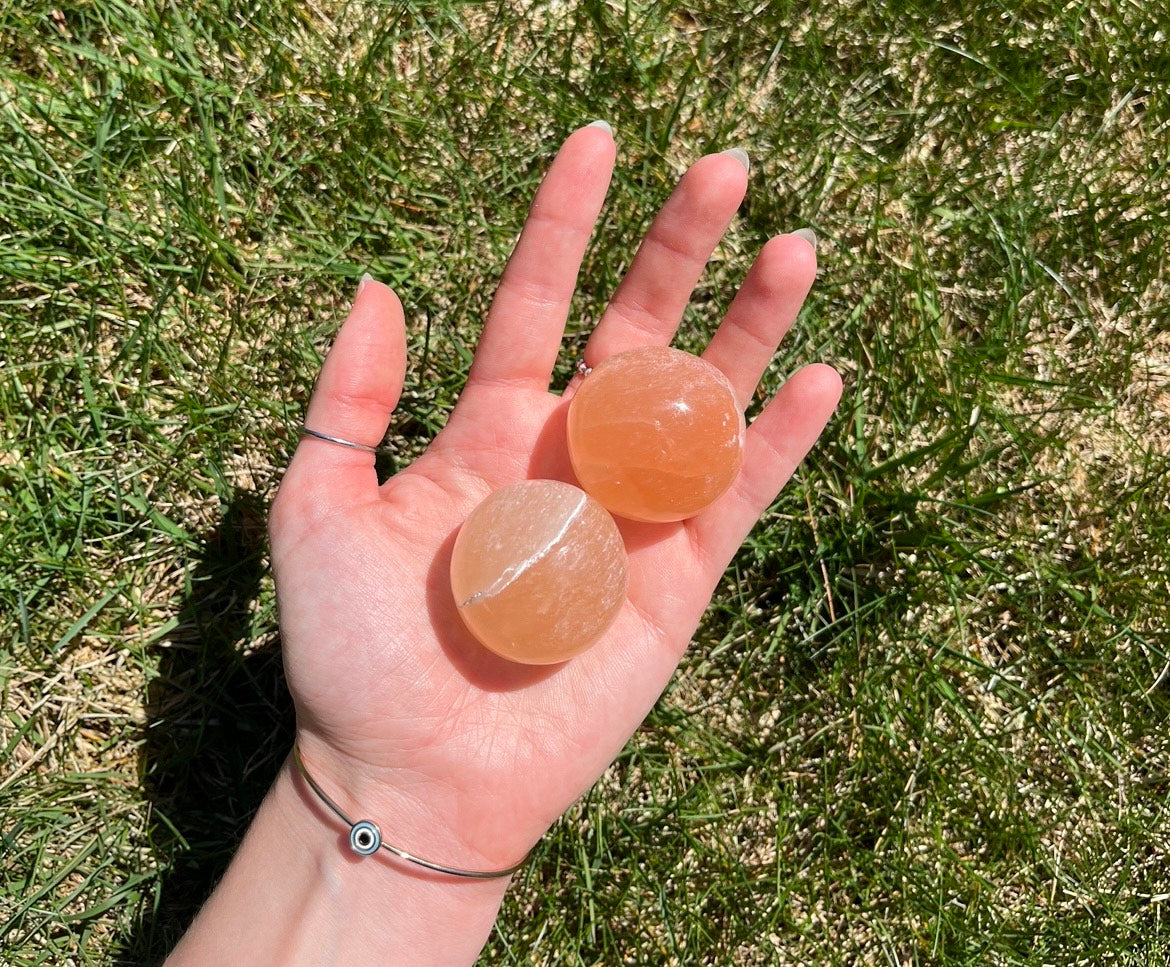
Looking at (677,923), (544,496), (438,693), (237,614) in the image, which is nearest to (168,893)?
(237,614)

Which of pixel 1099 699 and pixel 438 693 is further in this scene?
pixel 1099 699

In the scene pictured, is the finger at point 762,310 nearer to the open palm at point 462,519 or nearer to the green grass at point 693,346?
the open palm at point 462,519

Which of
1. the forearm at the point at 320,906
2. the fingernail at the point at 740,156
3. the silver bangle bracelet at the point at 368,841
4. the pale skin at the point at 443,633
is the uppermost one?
the fingernail at the point at 740,156

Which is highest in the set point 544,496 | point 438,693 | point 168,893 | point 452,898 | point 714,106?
point 714,106

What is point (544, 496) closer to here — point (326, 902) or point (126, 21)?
point (326, 902)

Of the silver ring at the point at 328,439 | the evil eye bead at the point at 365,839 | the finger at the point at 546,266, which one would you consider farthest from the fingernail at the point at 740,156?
the evil eye bead at the point at 365,839

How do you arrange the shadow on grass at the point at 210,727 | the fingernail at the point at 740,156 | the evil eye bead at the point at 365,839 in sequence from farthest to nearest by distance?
the shadow on grass at the point at 210,727 → the fingernail at the point at 740,156 → the evil eye bead at the point at 365,839

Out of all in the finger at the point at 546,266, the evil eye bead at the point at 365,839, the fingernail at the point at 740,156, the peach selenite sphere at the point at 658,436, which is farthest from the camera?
the fingernail at the point at 740,156
